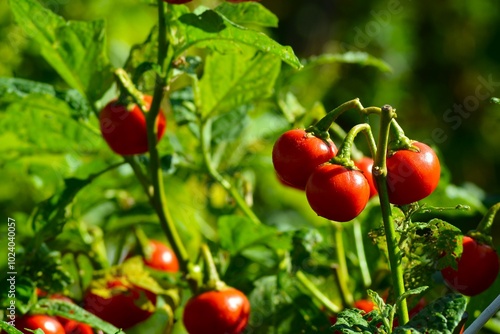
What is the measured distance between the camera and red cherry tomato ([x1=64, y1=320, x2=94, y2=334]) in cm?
137

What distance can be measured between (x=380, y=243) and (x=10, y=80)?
2.42 ft

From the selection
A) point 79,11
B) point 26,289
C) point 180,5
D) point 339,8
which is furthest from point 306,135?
point 339,8

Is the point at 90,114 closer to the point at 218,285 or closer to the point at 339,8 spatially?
the point at 218,285

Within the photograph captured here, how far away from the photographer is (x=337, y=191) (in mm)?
1020

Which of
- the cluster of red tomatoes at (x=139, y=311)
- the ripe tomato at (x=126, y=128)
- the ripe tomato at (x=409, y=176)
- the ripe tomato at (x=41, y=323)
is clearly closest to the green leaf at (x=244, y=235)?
the cluster of red tomatoes at (x=139, y=311)

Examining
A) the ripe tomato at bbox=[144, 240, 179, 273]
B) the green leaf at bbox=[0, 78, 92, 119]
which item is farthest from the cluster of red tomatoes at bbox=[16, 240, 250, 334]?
the green leaf at bbox=[0, 78, 92, 119]

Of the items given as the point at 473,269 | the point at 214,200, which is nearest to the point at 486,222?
the point at 473,269

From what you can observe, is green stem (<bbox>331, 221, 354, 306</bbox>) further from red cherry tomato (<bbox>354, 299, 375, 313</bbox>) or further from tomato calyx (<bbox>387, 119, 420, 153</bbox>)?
tomato calyx (<bbox>387, 119, 420, 153</bbox>)

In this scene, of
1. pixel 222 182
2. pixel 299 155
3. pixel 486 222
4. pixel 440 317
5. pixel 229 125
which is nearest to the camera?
pixel 440 317

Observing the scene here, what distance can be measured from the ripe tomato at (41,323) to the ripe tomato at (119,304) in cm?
13

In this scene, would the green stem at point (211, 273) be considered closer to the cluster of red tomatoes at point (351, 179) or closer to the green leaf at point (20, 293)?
the green leaf at point (20, 293)

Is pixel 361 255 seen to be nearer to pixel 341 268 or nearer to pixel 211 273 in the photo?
pixel 341 268

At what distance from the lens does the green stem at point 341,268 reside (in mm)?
1504

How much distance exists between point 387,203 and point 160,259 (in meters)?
0.72
